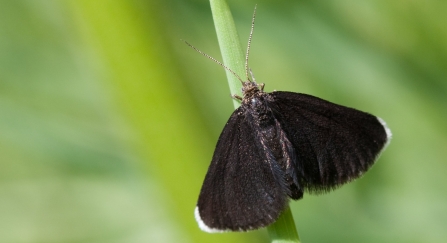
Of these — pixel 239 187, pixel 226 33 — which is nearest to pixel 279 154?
pixel 239 187

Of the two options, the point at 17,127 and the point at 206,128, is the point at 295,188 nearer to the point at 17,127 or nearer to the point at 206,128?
the point at 206,128

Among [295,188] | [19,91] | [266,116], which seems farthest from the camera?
[19,91]

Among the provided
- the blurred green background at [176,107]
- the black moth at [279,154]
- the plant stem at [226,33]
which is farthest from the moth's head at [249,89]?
the blurred green background at [176,107]

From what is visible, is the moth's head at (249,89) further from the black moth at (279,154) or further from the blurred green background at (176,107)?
the blurred green background at (176,107)

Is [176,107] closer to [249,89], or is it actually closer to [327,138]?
[249,89]

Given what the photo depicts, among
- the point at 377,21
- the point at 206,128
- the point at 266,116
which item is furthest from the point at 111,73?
the point at 377,21

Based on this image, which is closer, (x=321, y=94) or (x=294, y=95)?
(x=294, y=95)

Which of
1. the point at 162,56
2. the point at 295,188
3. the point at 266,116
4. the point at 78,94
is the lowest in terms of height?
the point at 295,188
